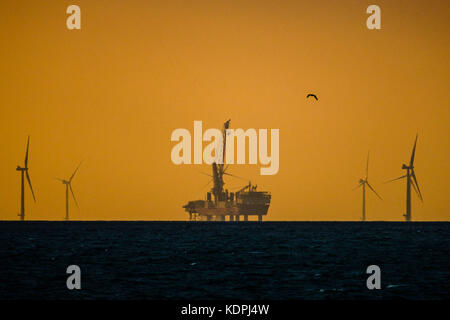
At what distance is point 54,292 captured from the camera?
191ft

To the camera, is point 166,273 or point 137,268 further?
point 137,268
